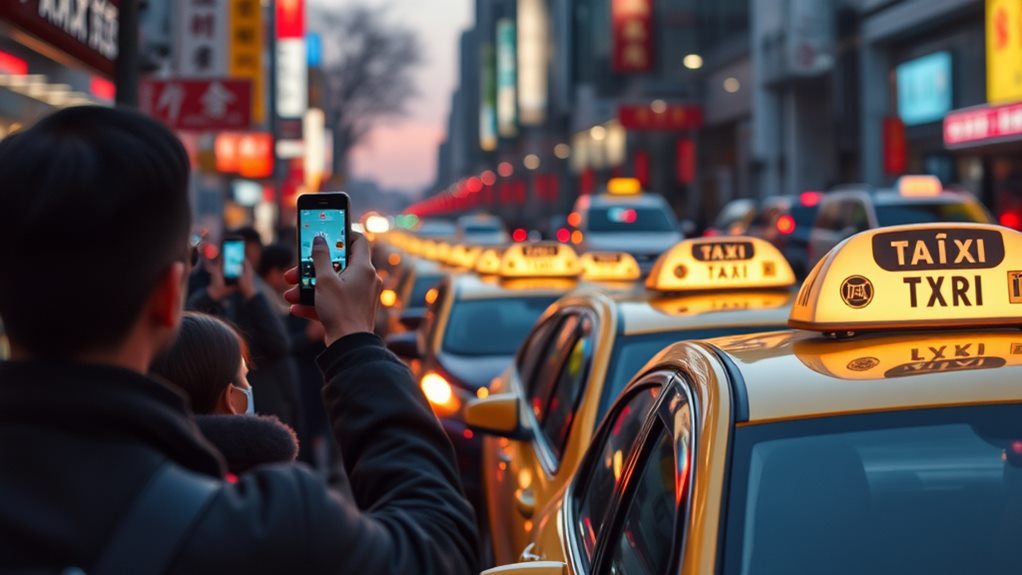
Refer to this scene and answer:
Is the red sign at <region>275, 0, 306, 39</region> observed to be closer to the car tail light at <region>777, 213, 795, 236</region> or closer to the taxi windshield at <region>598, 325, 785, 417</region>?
the car tail light at <region>777, 213, 795, 236</region>

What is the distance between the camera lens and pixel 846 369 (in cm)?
326

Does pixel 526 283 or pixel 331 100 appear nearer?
pixel 526 283

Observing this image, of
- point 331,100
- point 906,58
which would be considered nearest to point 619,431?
point 906,58

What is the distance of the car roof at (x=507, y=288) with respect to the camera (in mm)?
10344

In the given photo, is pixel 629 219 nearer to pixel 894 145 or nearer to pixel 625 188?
pixel 625 188

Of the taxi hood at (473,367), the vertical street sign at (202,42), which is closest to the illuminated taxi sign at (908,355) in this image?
the taxi hood at (473,367)

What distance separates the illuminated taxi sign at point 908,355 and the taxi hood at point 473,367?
5281mm

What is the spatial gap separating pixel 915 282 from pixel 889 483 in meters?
0.74

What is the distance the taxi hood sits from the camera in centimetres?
895

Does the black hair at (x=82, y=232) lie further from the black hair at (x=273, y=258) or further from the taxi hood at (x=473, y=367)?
the black hair at (x=273, y=258)

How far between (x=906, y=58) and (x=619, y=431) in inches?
1395

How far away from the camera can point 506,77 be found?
477ft

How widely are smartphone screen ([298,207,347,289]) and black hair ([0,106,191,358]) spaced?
787 millimetres

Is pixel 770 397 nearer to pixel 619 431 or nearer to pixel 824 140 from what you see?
pixel 619 431
